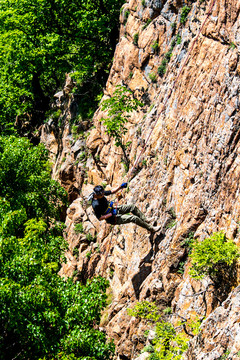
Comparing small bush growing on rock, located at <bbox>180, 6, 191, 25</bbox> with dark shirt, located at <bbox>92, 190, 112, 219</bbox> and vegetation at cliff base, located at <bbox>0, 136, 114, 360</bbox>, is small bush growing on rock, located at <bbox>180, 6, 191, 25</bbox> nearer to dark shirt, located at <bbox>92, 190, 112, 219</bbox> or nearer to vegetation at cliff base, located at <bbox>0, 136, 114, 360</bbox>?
dark shirt, located at <bbox>92, 190, 112, 219</bbox>

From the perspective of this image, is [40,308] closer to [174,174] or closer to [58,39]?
[174,174]

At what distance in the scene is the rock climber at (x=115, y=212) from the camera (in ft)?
36.7

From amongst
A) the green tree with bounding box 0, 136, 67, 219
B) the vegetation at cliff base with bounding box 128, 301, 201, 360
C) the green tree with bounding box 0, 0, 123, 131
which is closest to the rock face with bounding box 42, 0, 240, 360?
the vegetation at cliff base with bounding box 128, 301, 201, 360

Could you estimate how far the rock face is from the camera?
357 inches

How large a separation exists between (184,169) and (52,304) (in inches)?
186

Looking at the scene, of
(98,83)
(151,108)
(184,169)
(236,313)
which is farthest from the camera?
(98,83)

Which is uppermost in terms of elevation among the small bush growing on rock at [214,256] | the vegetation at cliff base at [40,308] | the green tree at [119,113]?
the green tree at [119,113]

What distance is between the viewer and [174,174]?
11.5m

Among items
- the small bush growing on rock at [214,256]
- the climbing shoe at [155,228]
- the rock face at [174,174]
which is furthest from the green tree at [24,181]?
the small bush growing on rock at [214,256]

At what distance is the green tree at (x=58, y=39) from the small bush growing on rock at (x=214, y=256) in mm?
14197

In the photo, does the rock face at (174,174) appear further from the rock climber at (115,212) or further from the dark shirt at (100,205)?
the dark shirt at (100,205)

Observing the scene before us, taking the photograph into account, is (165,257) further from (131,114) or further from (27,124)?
(27,124)

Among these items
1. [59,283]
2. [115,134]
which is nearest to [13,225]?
[59,283]

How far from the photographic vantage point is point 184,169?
11039mm
